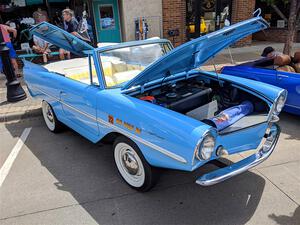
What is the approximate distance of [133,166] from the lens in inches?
122

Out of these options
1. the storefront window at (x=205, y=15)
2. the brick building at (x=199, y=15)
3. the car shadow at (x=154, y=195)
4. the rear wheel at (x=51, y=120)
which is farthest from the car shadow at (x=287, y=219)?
the storefront window at (x=205, y=15)

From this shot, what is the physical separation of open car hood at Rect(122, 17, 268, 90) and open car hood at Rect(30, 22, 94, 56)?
2.99 ft

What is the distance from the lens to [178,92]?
353cm

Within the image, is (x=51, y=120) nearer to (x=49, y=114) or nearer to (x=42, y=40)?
(x=49, y=114)

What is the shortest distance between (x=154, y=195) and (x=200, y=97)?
1.26 metres

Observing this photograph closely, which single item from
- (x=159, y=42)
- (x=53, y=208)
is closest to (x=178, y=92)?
(x=159, y=42)

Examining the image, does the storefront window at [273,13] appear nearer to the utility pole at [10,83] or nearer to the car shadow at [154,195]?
the utility pole at [10,83]

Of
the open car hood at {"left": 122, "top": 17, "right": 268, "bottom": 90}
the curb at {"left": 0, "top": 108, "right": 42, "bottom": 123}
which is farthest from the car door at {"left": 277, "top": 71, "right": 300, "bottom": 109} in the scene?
the curb at {"left": 0, "top": 108, "right": 42, "bottom": 123}

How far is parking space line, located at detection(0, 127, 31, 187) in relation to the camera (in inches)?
145

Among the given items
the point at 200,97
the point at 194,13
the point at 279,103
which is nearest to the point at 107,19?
the point at 194,13

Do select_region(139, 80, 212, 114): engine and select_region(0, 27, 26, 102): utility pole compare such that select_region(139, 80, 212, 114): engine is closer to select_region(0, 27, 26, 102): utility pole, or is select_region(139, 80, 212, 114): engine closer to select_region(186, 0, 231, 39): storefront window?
select_region(0, 27, 26, 102): utility pole

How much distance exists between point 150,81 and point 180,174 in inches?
46.3

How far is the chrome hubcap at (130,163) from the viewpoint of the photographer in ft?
10.1

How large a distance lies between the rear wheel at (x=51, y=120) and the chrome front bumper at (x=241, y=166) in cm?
290
